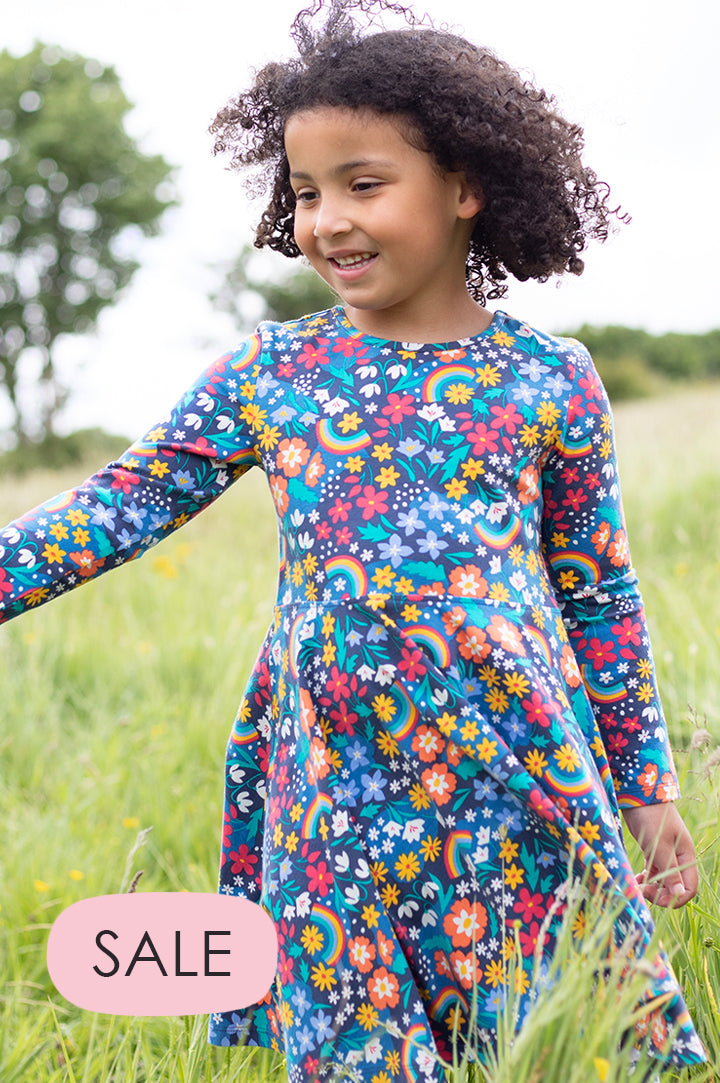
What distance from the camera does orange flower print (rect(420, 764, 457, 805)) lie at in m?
1.25

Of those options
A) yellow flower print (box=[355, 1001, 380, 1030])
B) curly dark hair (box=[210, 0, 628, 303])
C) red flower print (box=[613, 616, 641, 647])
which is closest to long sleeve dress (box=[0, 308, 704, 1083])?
yellow flower print (box=[355, 1001, 380, 1030])

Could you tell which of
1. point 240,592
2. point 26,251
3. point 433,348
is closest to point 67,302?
point 26,251

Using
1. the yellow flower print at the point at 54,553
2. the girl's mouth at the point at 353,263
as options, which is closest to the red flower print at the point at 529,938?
the yellow flower print at the point at 54,553

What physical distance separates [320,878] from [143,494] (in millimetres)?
530

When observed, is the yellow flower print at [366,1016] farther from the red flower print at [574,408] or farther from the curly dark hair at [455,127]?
the curly dark hair at [455,127]

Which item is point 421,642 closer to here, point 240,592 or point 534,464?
point 534,464

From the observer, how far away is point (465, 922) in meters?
1.25

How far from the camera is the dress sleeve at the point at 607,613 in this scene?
4.71 feet

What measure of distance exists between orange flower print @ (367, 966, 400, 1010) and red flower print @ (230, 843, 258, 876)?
0.33 m

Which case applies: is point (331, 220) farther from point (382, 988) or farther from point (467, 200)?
point (382, 988)

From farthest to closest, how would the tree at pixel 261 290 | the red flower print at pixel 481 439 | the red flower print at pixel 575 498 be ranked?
the tree at pixel 261 290 < the red flower print at pixel 575 498 < the red flower print at pixel 481 439

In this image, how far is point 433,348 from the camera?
4.52 ft

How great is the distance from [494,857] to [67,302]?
66.6 feet

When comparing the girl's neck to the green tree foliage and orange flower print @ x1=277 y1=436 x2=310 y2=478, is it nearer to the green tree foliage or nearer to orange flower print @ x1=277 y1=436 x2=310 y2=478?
Result: orange flower print @ x1=277 y1=436 x2=310 y2=478
